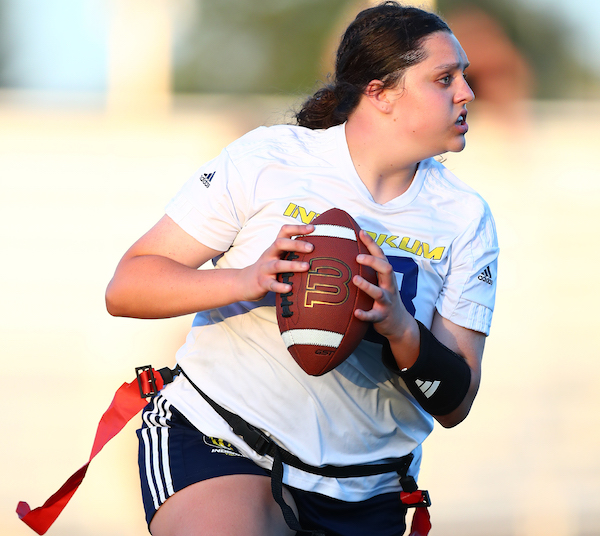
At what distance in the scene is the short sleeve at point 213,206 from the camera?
5.15ft

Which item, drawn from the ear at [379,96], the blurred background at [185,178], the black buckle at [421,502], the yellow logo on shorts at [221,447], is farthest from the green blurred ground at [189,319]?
the ear at [379,96]

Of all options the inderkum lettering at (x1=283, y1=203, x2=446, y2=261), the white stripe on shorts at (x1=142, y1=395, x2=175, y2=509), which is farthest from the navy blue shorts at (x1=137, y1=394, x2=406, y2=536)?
the inderkum lettering at (x1=283, y1=203, x2=446, y2=261)

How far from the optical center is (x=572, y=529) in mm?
3688

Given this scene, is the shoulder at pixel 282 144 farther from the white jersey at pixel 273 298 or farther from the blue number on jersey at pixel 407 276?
the blue number on jersey at pixel 407 276

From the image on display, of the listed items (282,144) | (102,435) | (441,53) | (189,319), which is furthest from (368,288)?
(189,319)

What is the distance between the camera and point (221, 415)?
5.11 feet

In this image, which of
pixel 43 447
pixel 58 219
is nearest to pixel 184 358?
pixel 43 447

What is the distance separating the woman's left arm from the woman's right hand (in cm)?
51

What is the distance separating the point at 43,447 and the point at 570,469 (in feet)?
9.18

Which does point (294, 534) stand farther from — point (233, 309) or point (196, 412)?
point (233, 309)

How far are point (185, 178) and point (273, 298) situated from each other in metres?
3.53

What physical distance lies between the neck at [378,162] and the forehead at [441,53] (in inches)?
7.3

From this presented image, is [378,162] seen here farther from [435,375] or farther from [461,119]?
[435,375]

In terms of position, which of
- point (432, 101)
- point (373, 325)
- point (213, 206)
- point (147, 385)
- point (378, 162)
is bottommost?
point (147, 385)
